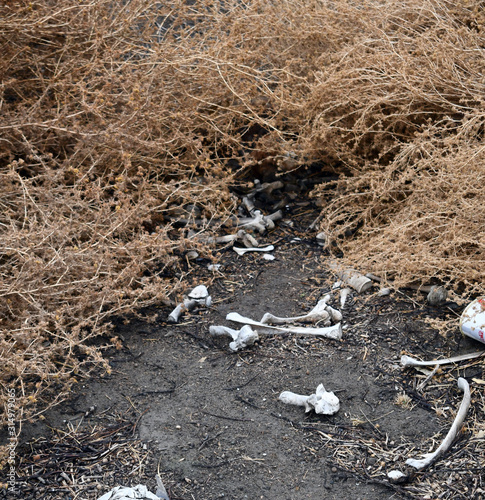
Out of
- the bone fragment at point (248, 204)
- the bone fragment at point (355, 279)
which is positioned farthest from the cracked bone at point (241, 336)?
the bone fragment at point (248, 204)

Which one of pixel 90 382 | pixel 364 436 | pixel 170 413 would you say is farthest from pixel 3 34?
pixel 364 436

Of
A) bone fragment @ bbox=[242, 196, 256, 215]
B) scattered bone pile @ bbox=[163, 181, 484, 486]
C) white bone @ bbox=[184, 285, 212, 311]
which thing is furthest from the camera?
bone fragment @ bbox=[242, 196, 256, 215]

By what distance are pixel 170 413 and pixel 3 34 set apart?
2.28 meters

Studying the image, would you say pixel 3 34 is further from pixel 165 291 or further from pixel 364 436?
pixel 364 436

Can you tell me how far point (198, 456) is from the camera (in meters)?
2.41

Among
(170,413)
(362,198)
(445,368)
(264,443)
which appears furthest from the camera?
(362,198)

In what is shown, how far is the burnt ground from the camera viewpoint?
230 centimetres

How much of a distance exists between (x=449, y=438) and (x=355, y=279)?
3.80ft

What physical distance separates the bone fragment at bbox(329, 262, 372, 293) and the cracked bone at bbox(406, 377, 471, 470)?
865 mm

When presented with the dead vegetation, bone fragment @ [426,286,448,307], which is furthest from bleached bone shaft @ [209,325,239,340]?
bone fragment @ [426,286,448,307]

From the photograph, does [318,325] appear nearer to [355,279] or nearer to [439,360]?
[355,279]

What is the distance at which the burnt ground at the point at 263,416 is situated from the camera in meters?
2.30

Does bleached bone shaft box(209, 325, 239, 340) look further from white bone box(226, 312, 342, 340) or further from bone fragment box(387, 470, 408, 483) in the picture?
bone fragment box(387, 470, 408, 483)

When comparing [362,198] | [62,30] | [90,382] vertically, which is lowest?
[90,382]
